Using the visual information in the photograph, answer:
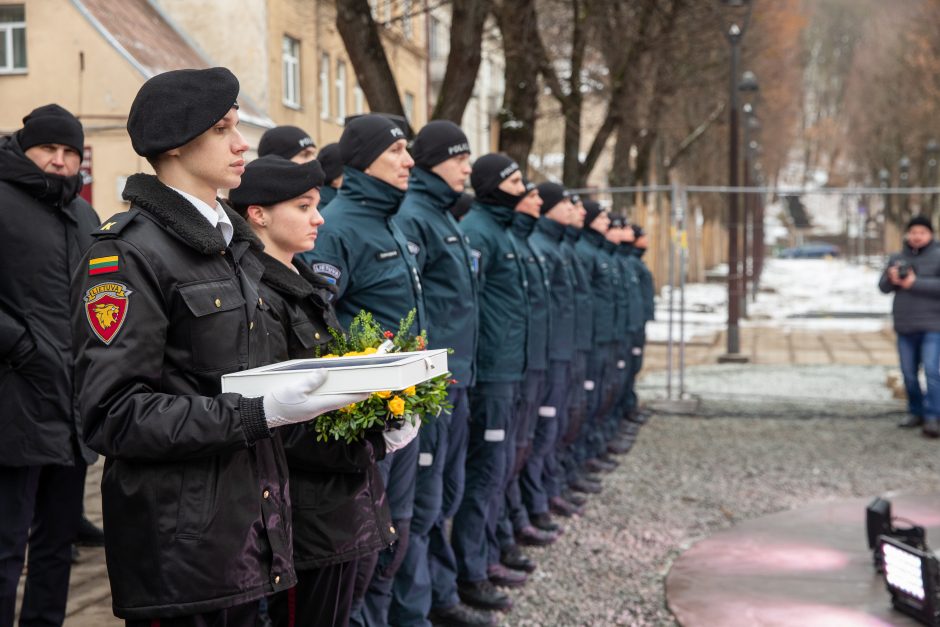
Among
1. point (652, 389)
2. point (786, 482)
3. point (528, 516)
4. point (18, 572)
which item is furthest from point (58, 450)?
point (652, 389)

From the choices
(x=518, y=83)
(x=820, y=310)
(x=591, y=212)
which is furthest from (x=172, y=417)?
(x=820, y=310)

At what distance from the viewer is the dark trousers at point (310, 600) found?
3.45m

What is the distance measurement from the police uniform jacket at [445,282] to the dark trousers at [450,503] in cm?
14

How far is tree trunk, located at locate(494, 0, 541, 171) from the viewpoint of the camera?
14.5 metres

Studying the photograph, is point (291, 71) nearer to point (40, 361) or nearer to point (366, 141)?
point (366, 141)

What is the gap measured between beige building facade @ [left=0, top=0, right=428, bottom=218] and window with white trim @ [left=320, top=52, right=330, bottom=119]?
4 cm

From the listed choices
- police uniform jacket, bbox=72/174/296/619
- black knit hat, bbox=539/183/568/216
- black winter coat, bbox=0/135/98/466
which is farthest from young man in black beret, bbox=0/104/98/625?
black knit hat, bbox=539/183/568/216

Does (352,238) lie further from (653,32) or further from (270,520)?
(653,32)

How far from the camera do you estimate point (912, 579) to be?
5680mm

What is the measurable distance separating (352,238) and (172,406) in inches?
87.4

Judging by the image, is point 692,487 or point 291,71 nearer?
point 692,487

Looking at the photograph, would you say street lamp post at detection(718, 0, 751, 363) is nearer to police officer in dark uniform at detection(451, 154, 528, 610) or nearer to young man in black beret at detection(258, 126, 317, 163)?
police officer in dark uniform at detection(451, 154, 528, 610)

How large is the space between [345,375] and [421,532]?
258 cm

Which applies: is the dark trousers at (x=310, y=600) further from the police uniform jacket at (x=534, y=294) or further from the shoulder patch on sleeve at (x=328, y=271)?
the police uniform jacket at (x=534, y=294)
